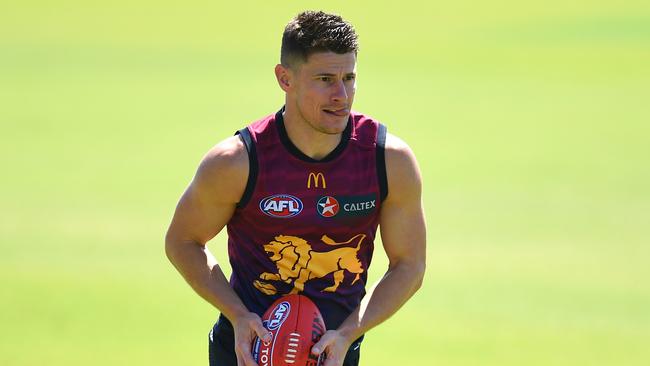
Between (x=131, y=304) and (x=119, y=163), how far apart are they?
3663 millimetres

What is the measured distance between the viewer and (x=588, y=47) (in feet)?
53.5

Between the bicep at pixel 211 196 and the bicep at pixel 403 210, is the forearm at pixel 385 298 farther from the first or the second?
the bicep at pixel 211 196

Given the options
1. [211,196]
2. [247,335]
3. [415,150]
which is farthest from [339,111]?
[415,150]

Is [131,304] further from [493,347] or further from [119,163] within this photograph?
[119,163]

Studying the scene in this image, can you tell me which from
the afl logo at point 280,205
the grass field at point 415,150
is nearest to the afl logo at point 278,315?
the afl logo at point 280,205

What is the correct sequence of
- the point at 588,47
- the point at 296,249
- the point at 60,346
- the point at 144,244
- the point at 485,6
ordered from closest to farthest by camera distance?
the point at 296,249
the point at 60,346
the point at 144,244
the point at 588,47
the point at 485,6

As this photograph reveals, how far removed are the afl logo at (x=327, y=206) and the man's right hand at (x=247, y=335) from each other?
425 mm

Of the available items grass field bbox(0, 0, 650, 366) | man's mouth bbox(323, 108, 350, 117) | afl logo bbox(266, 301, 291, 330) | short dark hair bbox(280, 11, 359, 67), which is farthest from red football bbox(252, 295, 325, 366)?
grass field bbox(0, 0, 650, 366)

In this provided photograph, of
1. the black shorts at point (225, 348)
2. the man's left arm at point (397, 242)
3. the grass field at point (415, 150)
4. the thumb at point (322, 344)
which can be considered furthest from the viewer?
the grass field at point (415, 150)

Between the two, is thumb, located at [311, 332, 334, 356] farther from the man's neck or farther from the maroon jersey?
the man's neck

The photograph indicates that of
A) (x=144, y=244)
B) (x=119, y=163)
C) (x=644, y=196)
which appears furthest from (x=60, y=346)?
(x=644, y=196)

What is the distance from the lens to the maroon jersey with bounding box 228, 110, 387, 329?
12.3 ft

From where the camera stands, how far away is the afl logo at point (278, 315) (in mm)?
3621

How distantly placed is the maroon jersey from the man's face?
0.59 feet
